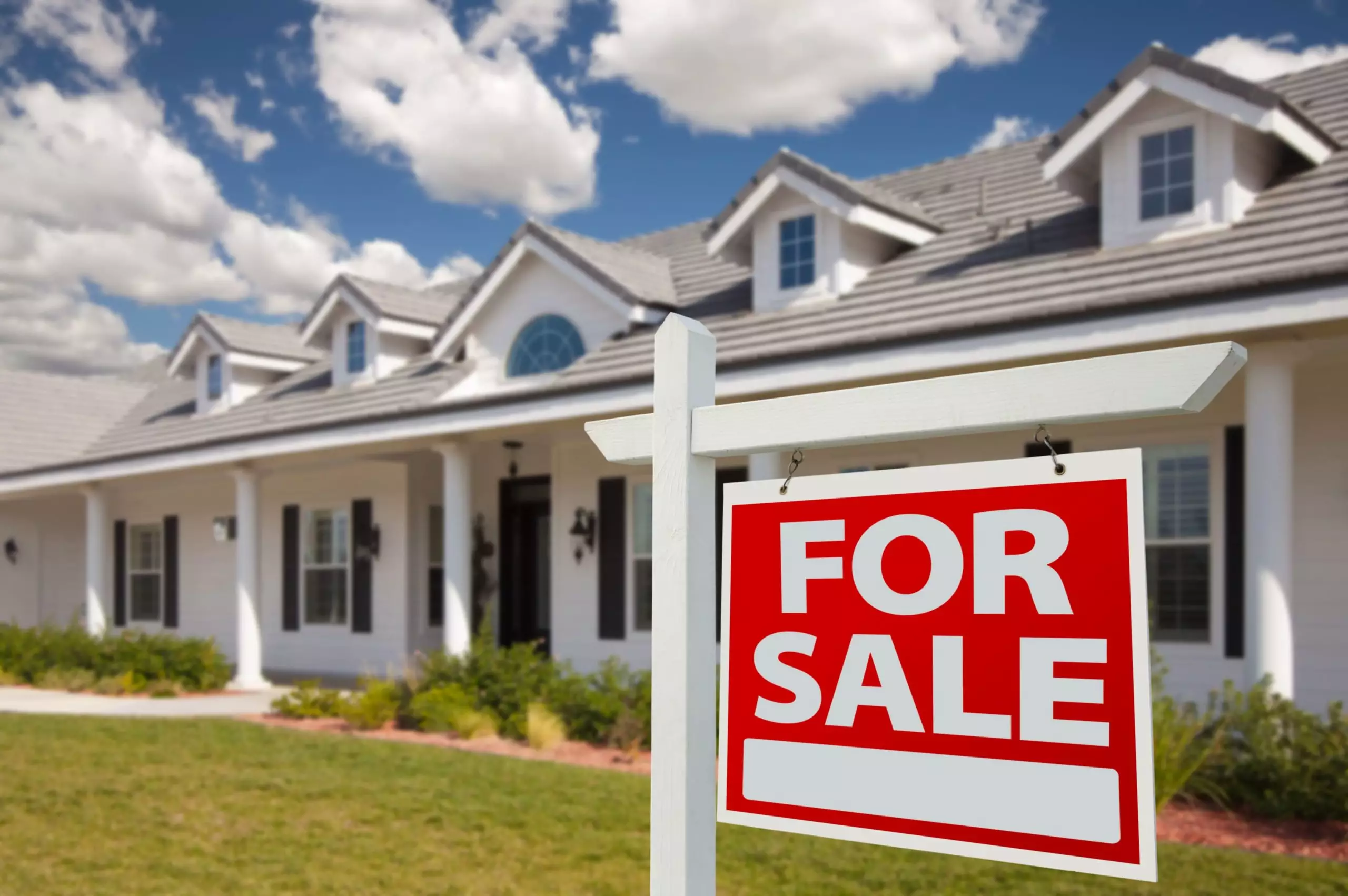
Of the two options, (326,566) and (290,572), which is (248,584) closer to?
(326,566)

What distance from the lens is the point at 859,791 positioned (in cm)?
240

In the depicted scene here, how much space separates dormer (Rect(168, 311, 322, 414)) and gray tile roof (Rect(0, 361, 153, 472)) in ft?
14.7

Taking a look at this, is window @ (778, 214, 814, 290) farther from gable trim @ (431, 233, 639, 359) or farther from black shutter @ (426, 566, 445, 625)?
black shutter @ (426, 566, 445, 625)

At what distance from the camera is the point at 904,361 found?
8734mm

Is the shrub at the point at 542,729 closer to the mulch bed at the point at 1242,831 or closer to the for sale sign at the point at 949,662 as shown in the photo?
the mulch bed at the point at 1242,831

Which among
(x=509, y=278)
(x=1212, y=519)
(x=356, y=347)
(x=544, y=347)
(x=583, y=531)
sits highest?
(x=509, y=278)

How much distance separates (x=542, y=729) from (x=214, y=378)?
36.8 feet

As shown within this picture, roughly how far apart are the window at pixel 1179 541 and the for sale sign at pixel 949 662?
305 inches

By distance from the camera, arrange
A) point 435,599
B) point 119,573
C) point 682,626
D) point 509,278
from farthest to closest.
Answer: point 119,573 < point 435,599 < point 509,278 < point 682,626

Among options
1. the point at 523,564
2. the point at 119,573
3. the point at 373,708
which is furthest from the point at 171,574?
the point at 373,708

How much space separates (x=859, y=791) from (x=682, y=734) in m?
0.46

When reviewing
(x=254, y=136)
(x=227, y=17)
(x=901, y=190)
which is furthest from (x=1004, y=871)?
(x=254, y=136)

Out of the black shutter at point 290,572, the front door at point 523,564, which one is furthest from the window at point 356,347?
the black shutter at point 290,572

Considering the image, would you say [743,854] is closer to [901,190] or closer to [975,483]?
[975,483]
